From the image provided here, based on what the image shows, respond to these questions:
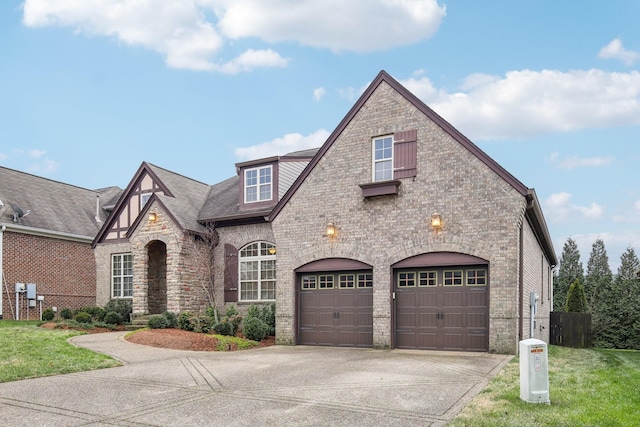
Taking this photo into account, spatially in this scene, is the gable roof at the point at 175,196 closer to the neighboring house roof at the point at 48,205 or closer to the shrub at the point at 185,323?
the neighboring house roof at the point at 48,205

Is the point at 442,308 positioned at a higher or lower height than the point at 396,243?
lower

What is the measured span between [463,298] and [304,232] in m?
5.36

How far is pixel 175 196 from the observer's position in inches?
875

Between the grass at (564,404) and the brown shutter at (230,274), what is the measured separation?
12.2 meters

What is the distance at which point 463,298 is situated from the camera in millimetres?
14305

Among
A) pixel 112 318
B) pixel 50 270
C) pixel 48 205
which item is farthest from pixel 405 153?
pixel 48 205

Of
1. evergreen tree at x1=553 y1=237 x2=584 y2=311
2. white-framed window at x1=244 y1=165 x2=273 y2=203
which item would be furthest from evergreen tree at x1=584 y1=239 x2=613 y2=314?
white-framed window at x1=244 y1=165 x2=273 y2=203

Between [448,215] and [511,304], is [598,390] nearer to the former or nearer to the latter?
[511,304]

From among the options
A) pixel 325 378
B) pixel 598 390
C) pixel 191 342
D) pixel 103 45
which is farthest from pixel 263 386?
pixel 103 45

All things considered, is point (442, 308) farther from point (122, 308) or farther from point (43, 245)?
point (43, 245)

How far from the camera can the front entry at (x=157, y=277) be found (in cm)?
2205

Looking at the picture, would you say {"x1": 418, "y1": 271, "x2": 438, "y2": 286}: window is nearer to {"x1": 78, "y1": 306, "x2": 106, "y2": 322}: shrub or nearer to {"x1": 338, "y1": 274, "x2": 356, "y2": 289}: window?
{"x1": 338, "y1": 274, "x2": 356, "y2": 289}: window

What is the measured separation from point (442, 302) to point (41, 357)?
10.3 metres

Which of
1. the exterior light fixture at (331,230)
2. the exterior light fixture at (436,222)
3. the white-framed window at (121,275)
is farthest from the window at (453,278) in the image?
the white-framed window at (121,275)
